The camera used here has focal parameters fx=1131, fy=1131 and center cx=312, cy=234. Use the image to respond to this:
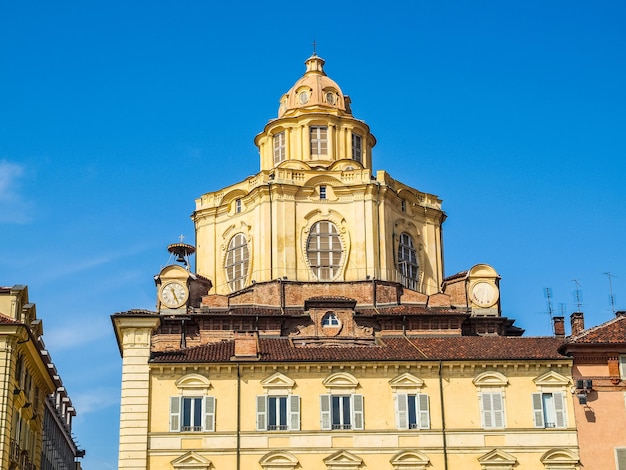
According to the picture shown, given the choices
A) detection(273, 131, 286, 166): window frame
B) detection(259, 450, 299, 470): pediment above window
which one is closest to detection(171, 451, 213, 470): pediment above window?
detection(259, 450, 299, 470): pediment above window

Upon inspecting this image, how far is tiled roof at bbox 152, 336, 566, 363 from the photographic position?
2259 inches

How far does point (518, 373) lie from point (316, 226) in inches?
1090

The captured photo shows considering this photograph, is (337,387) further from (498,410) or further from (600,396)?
(600,396)

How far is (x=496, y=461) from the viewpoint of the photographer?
5581 centimetres

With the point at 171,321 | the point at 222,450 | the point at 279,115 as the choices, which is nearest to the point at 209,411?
the point at 222,450

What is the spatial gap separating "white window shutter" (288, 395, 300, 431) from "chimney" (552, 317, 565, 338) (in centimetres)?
1704

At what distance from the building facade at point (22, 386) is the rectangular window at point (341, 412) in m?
15.1

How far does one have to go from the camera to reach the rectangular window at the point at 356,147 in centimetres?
8988

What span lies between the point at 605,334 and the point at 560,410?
5.13 metres

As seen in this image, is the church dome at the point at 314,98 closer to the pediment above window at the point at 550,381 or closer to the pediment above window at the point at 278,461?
the pediment above window at the point at 550,381

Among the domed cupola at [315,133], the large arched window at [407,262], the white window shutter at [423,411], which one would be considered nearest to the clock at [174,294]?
the domed cupola at [315,133]

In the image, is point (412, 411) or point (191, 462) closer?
point (191, 462)

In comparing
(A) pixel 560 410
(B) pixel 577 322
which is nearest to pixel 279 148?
(B) pixel 577 322

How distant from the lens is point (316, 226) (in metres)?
82.2
